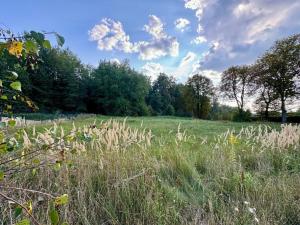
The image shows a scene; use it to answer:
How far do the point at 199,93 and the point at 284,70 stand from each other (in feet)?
84.0

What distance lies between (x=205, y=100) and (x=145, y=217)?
51.4m

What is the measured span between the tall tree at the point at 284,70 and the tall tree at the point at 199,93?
930 inches

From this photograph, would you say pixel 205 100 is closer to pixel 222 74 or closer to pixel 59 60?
pixel 222 74

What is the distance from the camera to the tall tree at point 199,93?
2061 inches

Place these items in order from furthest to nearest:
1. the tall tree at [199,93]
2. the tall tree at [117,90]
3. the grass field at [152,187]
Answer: the tall tree at [199,93]
the tall tree at [117,90]
the grass field at [152,187]

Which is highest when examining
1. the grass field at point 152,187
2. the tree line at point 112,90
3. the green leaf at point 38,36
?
the tree line at point 112,90

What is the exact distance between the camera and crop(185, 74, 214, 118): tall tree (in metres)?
52.3

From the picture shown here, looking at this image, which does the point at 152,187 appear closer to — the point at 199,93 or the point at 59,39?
the point at 59,39

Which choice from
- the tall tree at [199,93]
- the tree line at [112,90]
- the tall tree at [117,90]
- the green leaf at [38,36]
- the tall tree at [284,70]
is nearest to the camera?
the green leaf at [38,36]

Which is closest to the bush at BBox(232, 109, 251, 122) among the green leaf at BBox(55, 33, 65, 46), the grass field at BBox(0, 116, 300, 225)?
the grass field at BBox(0, 116, 300, 225)

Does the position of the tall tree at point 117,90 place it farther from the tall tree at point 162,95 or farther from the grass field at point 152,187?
the grass field at point 152,187

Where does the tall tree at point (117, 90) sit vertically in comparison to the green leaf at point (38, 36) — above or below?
above

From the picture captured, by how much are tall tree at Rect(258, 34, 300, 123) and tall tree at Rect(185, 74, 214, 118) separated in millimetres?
23625

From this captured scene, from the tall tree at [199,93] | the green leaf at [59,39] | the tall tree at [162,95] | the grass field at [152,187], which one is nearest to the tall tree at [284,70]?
the tall tree at [199,93]
